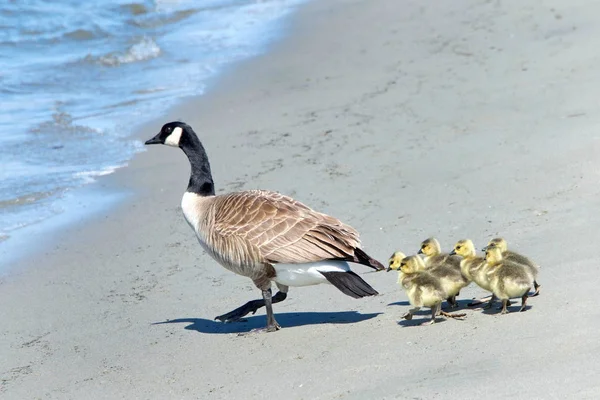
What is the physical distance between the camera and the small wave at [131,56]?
54.3ft

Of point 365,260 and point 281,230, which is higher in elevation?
point 281,230

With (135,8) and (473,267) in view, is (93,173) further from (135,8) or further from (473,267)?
(135,8)

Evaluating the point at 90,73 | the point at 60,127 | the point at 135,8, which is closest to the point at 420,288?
the point at 60,127

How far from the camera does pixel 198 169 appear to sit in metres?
7.62

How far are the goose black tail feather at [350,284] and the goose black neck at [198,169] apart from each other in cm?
157

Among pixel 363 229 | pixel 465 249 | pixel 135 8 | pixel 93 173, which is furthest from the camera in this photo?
pixel 135 8

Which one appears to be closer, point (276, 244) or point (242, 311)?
point (276, 244)

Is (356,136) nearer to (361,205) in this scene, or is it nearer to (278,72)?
(361,205)

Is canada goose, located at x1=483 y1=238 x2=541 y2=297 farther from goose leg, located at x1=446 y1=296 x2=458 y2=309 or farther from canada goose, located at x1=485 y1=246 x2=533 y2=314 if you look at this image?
goose leg, located at x1=446 y1=296 x2=458 y2=309

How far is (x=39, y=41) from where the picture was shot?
18.5 meters

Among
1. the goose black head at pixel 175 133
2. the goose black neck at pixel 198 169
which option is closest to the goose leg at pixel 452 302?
the goose black neck at pixel 198 169

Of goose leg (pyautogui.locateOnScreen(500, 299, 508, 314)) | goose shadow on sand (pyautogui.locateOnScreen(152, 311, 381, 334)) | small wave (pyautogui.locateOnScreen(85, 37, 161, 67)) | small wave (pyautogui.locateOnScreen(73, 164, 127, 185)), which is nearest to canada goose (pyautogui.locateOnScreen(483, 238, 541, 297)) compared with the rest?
goose leg (pyautogui.locateOnScreen(500, 299, 508, 314))

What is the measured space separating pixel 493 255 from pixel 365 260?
83 centimetres

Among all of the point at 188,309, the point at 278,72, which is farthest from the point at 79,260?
the point at 278,72
